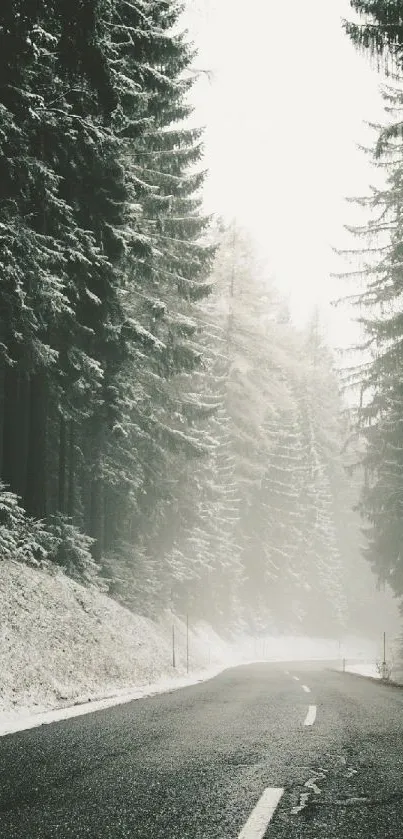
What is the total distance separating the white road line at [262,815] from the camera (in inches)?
146

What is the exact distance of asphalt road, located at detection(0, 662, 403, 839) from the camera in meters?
3.90

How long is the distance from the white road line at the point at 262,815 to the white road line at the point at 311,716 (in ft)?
13.7

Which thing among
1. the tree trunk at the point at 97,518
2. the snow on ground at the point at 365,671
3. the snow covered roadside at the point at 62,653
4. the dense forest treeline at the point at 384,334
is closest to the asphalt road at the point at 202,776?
the snow covered roadside at the point at 62,653

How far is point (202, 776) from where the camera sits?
Result: 522cm

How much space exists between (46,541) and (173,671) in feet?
22.1

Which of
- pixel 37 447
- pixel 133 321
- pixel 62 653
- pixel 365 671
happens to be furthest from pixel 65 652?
pixel 365 671

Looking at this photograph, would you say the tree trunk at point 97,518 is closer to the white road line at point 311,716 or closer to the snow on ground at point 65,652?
the snow on ground at point 65,652

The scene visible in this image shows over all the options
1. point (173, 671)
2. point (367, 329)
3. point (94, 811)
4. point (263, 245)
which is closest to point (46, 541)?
point (173, 671)

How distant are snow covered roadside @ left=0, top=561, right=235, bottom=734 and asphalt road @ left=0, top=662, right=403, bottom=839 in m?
1.27

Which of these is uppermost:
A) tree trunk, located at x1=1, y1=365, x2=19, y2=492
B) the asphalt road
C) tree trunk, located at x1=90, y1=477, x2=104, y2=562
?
tree trunk, located at x1=1, y1=365, x2=19, y2=492

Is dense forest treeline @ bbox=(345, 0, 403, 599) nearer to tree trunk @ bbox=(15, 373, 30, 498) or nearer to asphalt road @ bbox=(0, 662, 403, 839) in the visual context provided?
tree trunk @ bbox=(15, 373, 30, 498)

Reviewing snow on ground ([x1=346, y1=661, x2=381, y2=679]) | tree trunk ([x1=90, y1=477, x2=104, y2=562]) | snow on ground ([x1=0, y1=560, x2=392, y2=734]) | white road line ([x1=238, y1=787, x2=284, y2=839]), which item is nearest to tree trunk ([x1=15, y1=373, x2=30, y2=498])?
snow on ground ([x1=0, y1=560, x2=392, y2=734])

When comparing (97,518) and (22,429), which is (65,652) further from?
(97,518)

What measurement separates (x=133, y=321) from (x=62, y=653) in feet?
25.5
